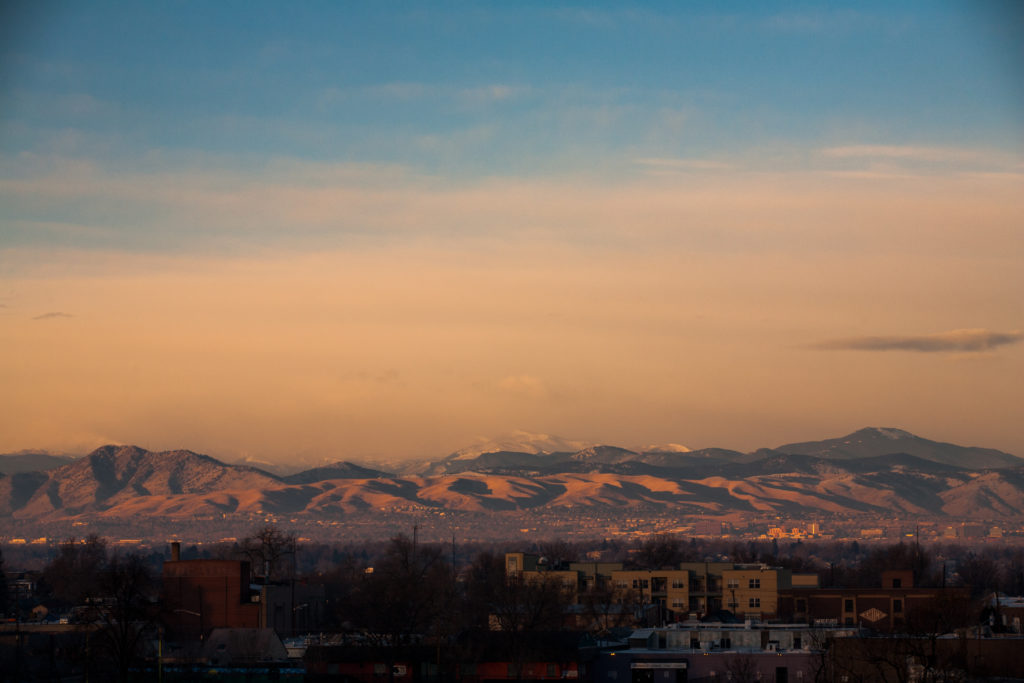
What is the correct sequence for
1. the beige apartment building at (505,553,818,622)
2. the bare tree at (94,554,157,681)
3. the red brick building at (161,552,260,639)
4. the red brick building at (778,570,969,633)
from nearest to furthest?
1. the bare tree at (94,554,157,681)
2. the red brick building at (161,552,260,639)
3. the red brick building at (778,570,969,633)
4. the beige apartment building at (505,553,818,622)

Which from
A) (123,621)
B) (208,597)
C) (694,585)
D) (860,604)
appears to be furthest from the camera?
(694,585)

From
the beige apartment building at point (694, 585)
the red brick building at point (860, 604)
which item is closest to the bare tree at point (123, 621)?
the beige apartment building at point (694, 585)

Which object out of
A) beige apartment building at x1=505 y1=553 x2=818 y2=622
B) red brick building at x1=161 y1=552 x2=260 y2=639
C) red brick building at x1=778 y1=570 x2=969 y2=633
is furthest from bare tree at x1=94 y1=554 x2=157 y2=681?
red brick building at x1=778 y1=570 x2=969 y2=633

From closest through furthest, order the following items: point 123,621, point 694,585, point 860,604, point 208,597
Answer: point 123,621, point 208,597, point 860,604, point 694,585

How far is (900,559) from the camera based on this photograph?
199m

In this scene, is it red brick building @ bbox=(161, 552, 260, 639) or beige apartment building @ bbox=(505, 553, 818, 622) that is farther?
beige apartment building @ bbox=(505, 553, 818, 622)

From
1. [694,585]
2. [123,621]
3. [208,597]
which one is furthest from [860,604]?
[123,621]

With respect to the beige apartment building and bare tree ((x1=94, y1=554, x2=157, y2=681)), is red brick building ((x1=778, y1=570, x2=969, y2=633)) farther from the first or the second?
bare tree ((x1=94, y1=554, x2=157, y2=681))

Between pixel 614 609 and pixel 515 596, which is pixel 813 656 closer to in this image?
pixel 515 596

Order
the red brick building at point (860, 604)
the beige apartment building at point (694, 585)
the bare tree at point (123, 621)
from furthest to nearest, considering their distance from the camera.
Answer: the beige apartment building at point (694, 585) → the red brick building at point (860, 604) → the bare tree at point (123, 621)

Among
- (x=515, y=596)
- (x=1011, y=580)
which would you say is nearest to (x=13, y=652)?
(x=515, y=596)

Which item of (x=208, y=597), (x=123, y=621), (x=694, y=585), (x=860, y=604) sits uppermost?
(x=123, y=621)

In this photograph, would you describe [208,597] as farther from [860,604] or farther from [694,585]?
[860,604]

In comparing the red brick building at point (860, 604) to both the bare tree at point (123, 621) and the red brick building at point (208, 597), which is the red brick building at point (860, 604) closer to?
the red brick building at point (208, 597)
